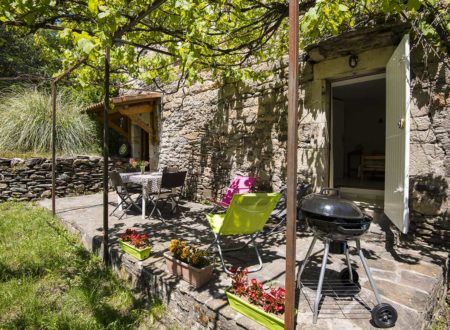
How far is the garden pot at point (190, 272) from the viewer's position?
8.47 ft

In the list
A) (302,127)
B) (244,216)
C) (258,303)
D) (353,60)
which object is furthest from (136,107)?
(258,303)

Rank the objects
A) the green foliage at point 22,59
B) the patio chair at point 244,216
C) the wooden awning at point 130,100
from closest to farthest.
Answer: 1. the patio chair at point 244,216
2. the wooden awning at point 130,100
3. the green foliage at point 22,59

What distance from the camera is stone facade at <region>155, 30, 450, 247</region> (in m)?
3.45

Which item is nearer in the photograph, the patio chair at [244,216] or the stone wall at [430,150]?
the patio chair at [244,216]

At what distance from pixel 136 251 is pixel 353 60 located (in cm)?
370

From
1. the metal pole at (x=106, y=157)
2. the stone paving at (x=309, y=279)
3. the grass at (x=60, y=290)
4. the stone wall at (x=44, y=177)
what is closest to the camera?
Result: the stone paving at (x=309, y=279)

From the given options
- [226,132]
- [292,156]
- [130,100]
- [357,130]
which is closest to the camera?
[292,156]

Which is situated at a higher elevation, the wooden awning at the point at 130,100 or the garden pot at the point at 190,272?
the wooden awning at the point at 130,100

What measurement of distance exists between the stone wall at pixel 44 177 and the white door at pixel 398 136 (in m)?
6.96

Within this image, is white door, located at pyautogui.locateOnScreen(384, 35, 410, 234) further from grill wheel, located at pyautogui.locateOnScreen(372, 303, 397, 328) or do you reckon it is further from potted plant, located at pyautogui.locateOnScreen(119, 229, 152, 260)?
potted plant, located at pyautogui.locateOnScreen(119, 229, 152, 260)

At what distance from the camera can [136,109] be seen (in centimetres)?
796

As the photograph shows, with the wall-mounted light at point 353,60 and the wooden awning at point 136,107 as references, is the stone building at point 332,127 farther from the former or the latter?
the wooden awning at point 136,107

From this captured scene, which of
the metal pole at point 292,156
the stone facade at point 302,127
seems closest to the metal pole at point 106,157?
the stone facade at point 302,127

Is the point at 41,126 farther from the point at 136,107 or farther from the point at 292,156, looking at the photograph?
the point at 292,156
